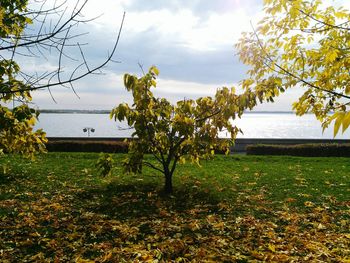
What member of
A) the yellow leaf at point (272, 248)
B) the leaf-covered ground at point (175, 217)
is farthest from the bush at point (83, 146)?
the yellow leaf at point (272, 248)

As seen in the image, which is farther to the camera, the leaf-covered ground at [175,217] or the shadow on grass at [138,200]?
the shadow on grass at [138,200]

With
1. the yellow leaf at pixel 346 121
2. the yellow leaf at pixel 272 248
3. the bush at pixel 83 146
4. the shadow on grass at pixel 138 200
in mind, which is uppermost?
the yellow leaf at pixel 346 121

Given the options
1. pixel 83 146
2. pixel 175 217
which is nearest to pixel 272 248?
pixel 175 217

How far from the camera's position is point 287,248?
5.24 metres

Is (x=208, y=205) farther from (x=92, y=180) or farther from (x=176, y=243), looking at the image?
(x=92, y=180)

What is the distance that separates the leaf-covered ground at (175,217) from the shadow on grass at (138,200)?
2cm

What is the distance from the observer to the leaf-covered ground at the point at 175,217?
507 cm

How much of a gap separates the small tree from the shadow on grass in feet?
1.93

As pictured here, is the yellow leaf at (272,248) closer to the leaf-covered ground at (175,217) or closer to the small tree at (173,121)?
the leaf-covered ground at (175,217)

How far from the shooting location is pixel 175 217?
22.6 ft

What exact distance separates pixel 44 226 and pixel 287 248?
4.36 m

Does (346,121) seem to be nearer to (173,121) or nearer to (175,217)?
(175,217)

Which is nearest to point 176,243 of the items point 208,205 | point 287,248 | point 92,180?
point 287,248

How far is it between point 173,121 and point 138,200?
219cm
